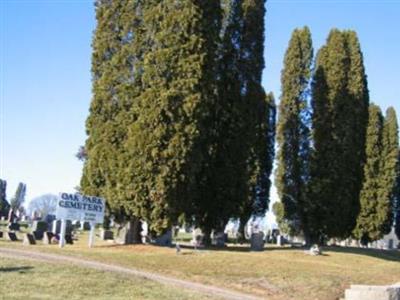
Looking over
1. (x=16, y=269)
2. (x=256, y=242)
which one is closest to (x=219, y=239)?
(x=256, y=242)

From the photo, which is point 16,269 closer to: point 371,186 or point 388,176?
point 371,186

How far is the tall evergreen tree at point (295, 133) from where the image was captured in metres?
36.2

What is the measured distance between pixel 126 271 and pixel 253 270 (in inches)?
173

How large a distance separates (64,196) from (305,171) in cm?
1720

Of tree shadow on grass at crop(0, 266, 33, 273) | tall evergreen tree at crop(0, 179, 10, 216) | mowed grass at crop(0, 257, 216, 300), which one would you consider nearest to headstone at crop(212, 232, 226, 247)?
mowed grass at crop(0, 257, 216, 300)

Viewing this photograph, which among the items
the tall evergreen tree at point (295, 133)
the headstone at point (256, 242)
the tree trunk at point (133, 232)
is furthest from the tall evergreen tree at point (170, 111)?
the tall evergreen tree at point (295, 133)

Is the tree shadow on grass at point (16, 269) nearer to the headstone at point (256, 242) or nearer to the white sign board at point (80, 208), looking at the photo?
the white sign board at point (80, 208)

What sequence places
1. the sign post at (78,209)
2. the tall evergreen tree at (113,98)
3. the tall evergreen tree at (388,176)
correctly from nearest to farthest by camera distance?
1. the sign post at (78,209)
2. the tall evergreen tree at (113,98)
3. the tall evergreen tree at (388,176)

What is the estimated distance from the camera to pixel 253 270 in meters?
19.4

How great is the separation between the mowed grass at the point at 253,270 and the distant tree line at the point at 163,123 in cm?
246

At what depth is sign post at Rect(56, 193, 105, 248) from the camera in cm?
2283

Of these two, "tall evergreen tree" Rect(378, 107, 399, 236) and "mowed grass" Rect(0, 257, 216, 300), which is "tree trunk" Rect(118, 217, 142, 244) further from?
"tall evergreen tree" Rect(378, 107, 399, 236)

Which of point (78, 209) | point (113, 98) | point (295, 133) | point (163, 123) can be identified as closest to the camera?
point (78, 209)

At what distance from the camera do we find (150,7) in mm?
25391
